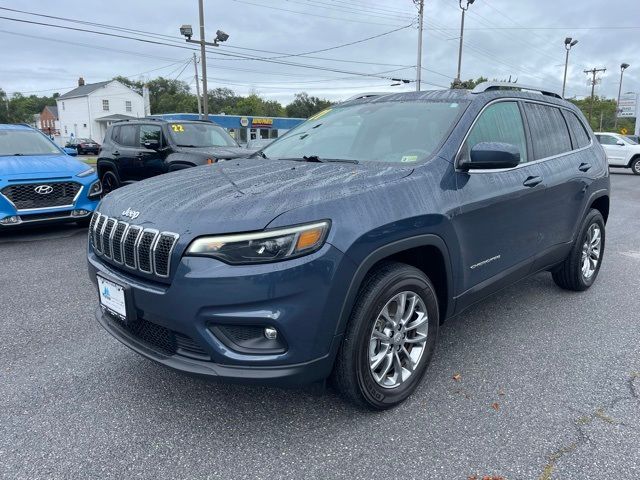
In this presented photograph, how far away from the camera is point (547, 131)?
402cm

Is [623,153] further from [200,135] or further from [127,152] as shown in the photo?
[127,152]

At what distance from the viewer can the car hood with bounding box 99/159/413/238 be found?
2244mm

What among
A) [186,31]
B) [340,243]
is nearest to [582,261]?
[340,243]

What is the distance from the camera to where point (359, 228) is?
2326 mm

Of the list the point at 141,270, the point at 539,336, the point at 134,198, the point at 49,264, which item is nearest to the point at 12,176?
the point at 49,264

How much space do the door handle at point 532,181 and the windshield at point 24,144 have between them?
7.21 metres

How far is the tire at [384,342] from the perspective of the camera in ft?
7.91

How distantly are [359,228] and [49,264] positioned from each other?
4.64m

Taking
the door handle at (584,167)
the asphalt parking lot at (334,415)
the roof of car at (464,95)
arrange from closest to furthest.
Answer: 1. the asphalt parking lot at (334,415)
2. the roof of car at (464,95)
3. the door handle at (584,167)

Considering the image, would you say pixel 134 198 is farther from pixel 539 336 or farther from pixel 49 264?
pixel 49 264

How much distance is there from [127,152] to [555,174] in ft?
25.7

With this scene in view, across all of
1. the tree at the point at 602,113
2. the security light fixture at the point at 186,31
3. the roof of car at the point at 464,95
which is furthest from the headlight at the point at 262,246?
the tree at the point at 602,113

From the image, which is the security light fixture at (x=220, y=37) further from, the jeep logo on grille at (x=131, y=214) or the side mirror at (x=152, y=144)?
the jeep logo on grille at (x=131, y=214)

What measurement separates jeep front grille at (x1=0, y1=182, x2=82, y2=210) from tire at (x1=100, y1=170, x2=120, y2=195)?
2810mm
